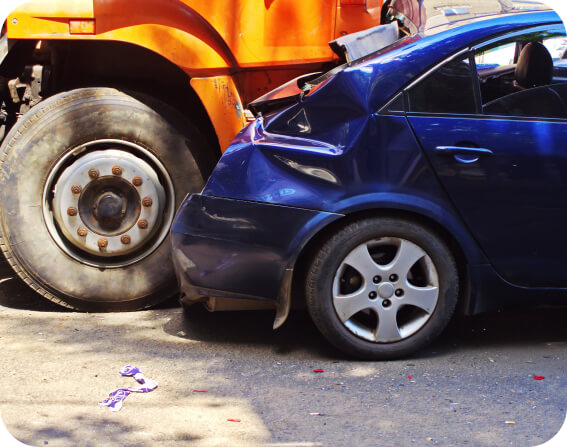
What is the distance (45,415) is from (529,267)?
2.40 metres

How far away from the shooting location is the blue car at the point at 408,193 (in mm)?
4082

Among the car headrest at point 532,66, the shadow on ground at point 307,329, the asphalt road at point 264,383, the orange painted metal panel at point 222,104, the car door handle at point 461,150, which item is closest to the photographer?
the asphalt road at point 264,383

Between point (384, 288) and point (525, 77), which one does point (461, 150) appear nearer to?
point (525, 77)

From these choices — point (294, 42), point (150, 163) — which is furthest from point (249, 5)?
point (150, 163)

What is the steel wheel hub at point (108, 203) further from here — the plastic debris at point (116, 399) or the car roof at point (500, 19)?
the car roof at point (500, 19)

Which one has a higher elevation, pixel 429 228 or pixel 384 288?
pixel 429 228

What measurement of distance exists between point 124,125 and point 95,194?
448 millimetres

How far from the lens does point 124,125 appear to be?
502 centimetres

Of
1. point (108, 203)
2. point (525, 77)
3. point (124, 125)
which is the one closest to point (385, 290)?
point (525, 77)

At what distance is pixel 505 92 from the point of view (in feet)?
13.7

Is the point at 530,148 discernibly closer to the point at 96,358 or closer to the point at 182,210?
the point at 182,210

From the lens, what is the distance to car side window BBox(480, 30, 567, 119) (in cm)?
414

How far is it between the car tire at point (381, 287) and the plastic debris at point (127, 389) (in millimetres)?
877

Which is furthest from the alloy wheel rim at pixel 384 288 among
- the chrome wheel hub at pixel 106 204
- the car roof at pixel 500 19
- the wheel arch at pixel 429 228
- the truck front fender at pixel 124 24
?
the truck front fender at pixel 124 24
